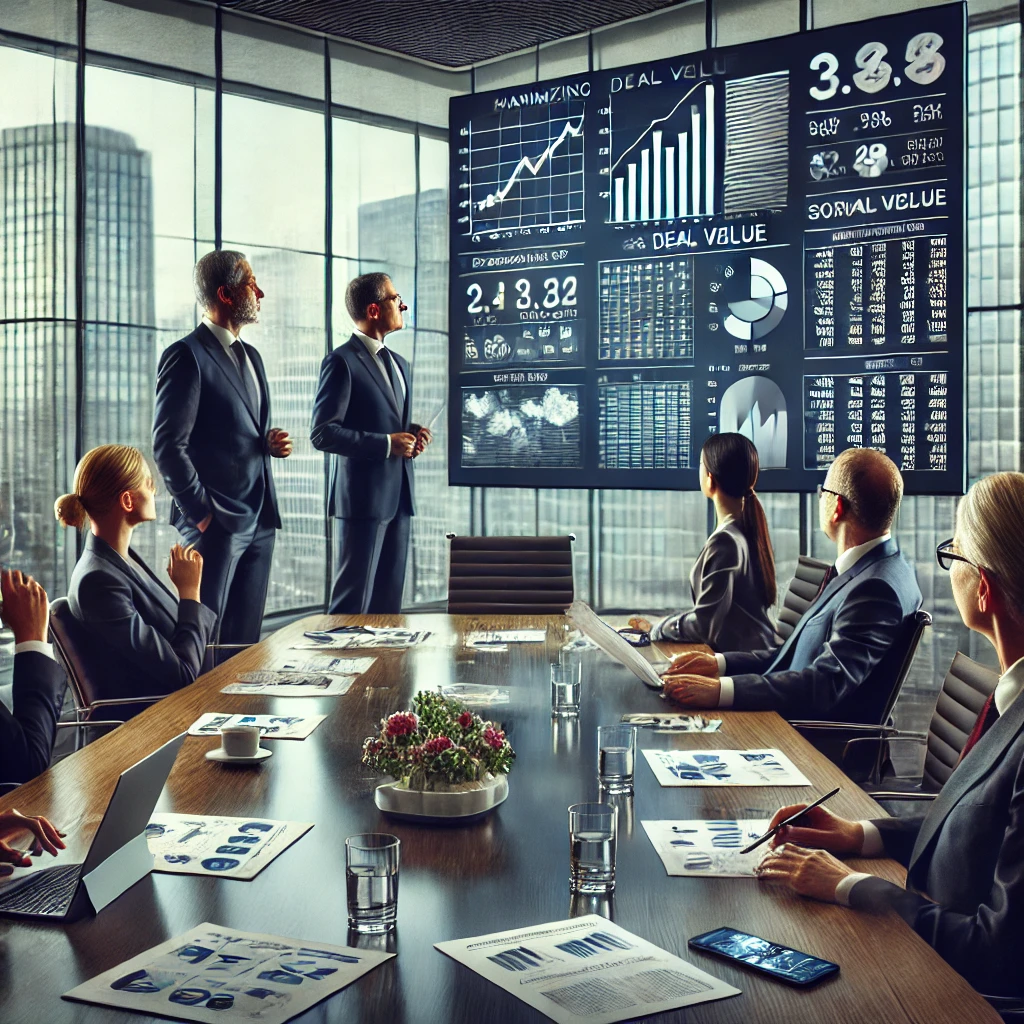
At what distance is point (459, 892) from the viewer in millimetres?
1535

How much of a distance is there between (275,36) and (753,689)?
502cm

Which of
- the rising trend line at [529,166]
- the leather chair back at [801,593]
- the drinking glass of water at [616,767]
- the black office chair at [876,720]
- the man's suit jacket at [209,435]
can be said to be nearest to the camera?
the drinking glass of water at [616,767]

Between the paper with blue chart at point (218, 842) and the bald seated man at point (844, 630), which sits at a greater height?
the bald seated man at point (844, 630)

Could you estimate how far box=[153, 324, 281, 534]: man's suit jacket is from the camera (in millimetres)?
4727

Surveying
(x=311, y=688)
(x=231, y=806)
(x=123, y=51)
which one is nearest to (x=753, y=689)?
(x=311, y=688)

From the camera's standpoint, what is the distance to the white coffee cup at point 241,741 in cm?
215

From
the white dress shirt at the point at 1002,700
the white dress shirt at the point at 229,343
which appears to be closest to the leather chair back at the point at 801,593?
the white dress shirt at the point at 229,343

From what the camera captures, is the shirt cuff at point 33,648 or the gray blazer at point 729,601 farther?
the gray blazer at point 729,601

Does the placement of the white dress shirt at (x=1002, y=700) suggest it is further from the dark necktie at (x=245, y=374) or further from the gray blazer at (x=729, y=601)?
the dark necktie at (x=245, y=374)

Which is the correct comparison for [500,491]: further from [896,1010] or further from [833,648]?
[896,1010]

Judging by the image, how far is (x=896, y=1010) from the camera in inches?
47.6

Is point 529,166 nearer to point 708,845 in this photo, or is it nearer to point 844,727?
point 844,727

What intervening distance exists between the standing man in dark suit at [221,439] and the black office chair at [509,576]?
927 millimetres

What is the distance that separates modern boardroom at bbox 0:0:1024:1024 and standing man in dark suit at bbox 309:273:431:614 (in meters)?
0.03
